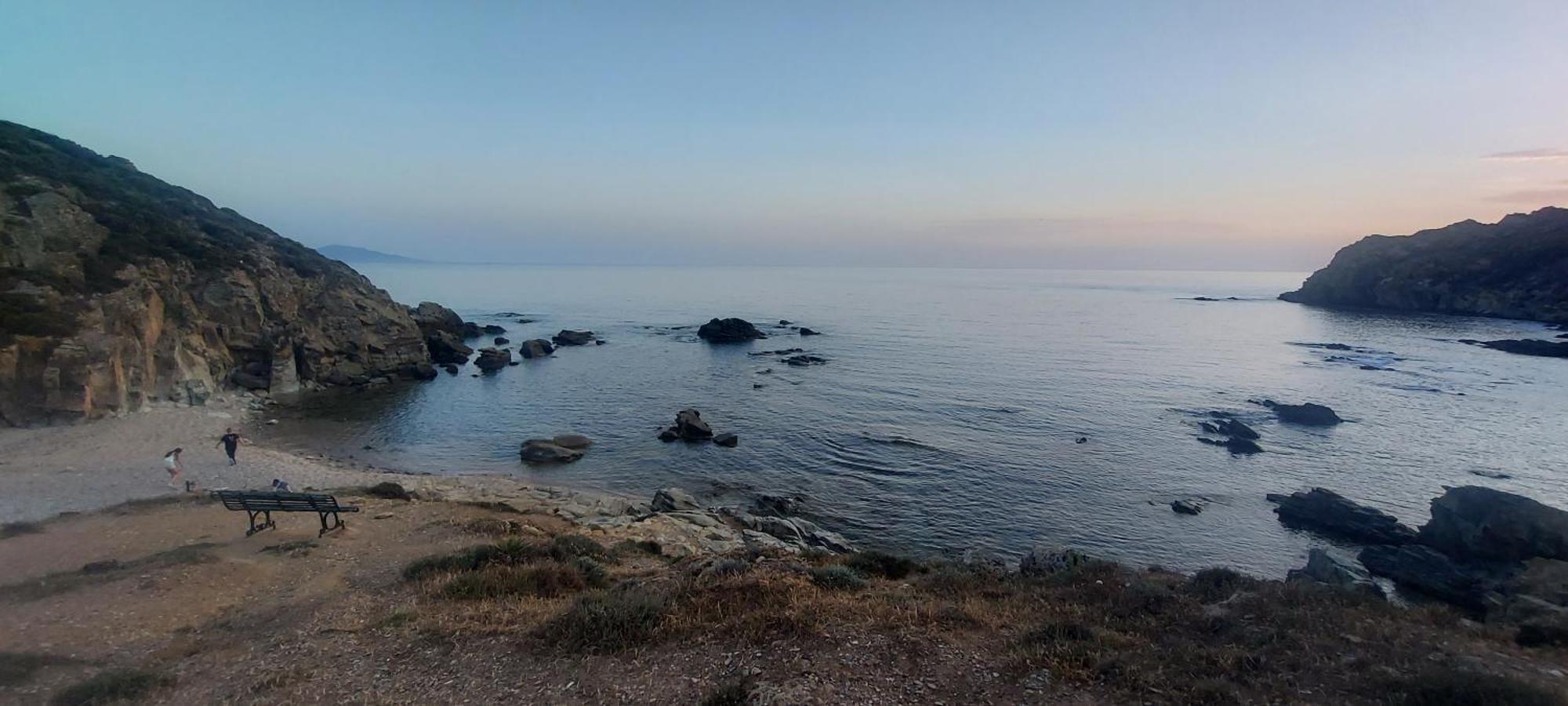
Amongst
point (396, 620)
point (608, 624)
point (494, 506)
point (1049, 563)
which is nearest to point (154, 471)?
point (494, 506)

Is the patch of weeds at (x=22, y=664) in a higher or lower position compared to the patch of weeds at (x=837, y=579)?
higher

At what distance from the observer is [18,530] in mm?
16125

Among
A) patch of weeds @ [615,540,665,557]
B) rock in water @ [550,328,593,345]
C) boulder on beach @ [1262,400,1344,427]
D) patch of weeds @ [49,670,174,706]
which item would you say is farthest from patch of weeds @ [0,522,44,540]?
rock in water @ [550,328,593,345]

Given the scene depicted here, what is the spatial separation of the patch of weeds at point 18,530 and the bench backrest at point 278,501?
16.0 feet

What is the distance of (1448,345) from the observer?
6481 cm

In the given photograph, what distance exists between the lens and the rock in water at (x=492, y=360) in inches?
2138

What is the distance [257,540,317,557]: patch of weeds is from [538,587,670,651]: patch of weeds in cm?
827

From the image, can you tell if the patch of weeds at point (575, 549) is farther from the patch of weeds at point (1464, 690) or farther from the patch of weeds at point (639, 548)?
the patch of weeds at point (1464, 690)

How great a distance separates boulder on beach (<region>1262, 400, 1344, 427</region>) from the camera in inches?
1462

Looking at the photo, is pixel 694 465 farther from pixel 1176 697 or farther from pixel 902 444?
pixel 1176 697

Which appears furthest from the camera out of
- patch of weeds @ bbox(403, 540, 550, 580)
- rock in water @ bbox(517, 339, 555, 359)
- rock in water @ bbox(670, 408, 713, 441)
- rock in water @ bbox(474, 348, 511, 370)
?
rock in water @ bbox(517, 339, 555, 359)

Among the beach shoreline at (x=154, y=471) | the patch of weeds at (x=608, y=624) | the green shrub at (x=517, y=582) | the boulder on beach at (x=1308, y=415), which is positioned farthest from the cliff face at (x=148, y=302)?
the boulder on beach at (x=1308, y=415)

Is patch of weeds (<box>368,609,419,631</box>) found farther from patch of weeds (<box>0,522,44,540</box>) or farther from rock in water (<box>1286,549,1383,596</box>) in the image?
rock in water (<box>1286,549,1383,596</box>)

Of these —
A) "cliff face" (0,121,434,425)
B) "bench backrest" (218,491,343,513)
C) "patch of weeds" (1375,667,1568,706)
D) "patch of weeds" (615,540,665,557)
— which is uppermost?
"cliff face" (0,121,434,425)
